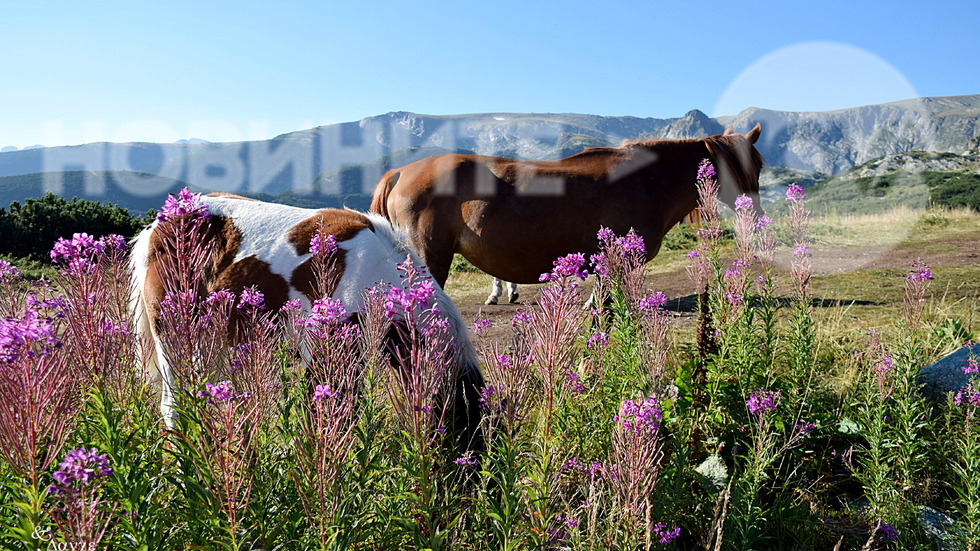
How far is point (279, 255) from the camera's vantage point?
4148mm

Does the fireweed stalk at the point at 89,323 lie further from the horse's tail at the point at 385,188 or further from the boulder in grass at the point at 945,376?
the horse's tail at the point at 385,188

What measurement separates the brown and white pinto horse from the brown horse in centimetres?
286

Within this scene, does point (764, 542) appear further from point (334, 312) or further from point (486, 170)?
point (486, 170)

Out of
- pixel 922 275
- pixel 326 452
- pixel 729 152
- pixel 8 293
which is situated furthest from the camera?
pixel 729 152

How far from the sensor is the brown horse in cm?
723

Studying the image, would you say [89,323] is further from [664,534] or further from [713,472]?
[713,472]

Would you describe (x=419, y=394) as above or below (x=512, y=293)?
above

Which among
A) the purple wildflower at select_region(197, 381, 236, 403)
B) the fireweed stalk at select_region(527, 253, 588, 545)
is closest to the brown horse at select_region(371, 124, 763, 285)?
the fireweed stalk at select_region(527, 253, 588, 545)

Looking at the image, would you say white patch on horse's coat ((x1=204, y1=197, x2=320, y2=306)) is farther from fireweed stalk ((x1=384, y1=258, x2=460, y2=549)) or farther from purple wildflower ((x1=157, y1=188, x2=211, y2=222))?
fireweed stalk ((x1=384, y1=258, x2=460, y2=549))

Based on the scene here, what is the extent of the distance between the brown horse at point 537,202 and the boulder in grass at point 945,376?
11.9 ft

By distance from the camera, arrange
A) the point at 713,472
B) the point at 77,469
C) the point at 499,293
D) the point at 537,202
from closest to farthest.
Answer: the point at 77,469
the point at 713,472
the point at 537,202
the point at 499,293

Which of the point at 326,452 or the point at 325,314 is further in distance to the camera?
the point at 325,314

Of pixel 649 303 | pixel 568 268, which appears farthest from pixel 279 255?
pixel 568 268

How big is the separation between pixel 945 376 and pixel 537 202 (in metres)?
4.45
